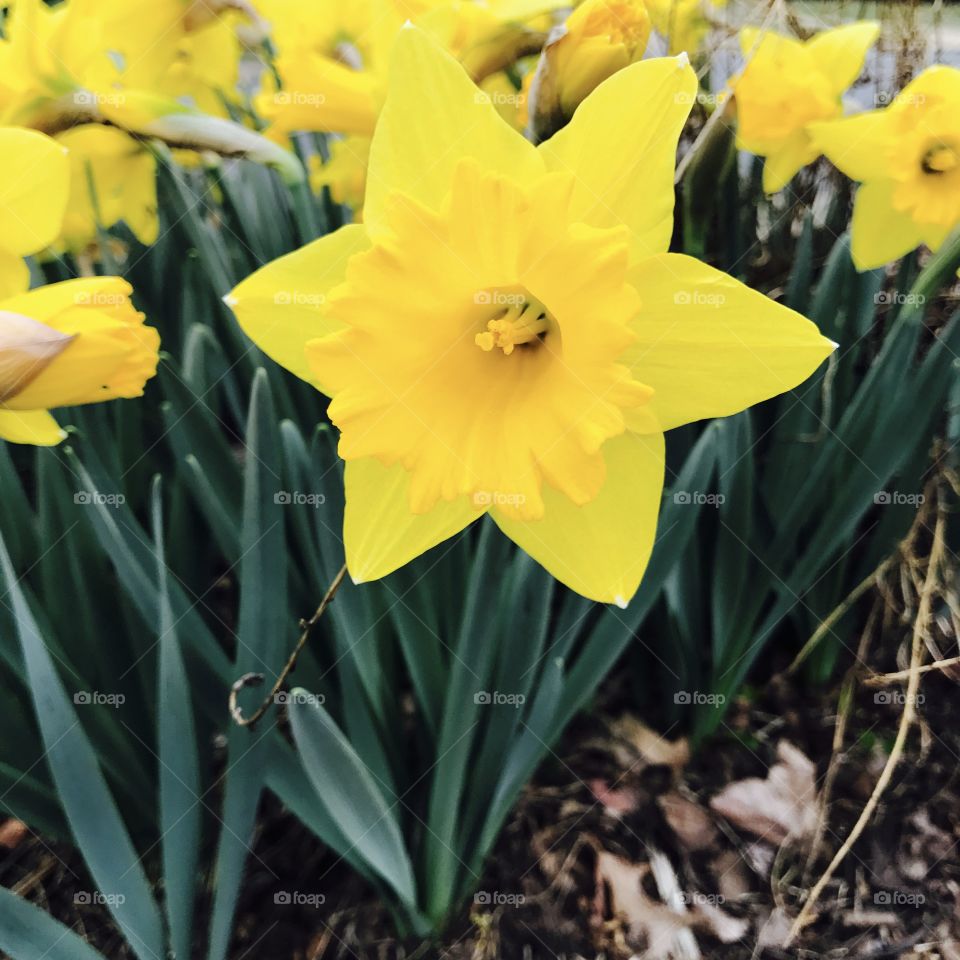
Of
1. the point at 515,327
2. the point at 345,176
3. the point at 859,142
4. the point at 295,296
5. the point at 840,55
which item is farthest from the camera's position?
the point at 345,176

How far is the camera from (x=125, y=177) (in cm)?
123

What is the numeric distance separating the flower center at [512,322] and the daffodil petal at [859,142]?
1.55 ft

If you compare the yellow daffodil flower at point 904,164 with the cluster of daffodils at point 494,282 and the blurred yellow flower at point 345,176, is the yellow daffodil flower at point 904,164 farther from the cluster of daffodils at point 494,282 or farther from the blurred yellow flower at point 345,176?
the blurred yellow flower at point 345,176

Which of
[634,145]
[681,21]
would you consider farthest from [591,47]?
[681,21]

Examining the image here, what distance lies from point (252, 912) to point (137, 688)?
36cm

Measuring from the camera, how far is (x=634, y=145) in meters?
0.69

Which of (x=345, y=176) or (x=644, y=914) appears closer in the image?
(x=644, y=914)

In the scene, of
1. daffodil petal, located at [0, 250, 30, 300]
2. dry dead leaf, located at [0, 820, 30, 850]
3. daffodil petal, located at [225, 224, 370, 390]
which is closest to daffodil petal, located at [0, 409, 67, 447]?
daffodil petal, located at [0, 250, 30, 300]

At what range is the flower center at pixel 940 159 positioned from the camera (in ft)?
3.12

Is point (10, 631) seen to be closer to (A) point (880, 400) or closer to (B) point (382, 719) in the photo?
(B) point (382, 719)

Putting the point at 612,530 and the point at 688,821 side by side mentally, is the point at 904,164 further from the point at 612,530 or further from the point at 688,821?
the point at 688,821

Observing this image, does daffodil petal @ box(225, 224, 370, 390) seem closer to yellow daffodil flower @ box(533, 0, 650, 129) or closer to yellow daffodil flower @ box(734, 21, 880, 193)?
yellow daffodil flower @ box(533, 0, 650, 129)

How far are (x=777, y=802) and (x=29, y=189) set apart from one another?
1.30 meters

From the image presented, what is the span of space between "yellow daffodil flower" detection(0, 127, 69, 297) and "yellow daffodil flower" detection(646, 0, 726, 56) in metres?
0.66
